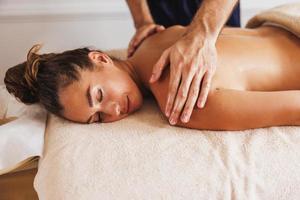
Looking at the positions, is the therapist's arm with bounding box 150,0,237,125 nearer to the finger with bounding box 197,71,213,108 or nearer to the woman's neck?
the finger with bounding box 197,71,213,108

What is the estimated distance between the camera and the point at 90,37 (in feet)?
6.85

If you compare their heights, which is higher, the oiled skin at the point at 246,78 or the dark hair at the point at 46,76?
the dark hair at the point at 46,76

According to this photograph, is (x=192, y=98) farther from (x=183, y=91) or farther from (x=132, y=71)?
(x=132, y=71)

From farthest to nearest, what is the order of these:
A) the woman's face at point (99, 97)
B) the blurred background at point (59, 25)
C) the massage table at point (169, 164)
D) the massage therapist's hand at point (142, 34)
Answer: the blurred background at point (59, 25) < the massage therapist's hand at point (142, 34) < the woman's face at point (99, 97) < the massage table at point (169, 164)

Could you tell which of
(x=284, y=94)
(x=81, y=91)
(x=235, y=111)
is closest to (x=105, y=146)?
(x=81, y=91)

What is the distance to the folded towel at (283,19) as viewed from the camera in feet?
4.35

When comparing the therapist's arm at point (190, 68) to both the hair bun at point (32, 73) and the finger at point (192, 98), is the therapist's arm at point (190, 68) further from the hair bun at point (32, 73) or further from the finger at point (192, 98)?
the hair bun at point (32, 73)

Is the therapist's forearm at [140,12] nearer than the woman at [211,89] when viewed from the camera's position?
No

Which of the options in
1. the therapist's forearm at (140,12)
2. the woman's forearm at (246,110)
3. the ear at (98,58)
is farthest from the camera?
the therapist's forearm at (140,12)

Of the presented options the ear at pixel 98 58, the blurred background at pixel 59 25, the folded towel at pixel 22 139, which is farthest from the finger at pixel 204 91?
the blurred background at pixel 59 25

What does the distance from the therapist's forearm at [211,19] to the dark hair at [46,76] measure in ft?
1.14

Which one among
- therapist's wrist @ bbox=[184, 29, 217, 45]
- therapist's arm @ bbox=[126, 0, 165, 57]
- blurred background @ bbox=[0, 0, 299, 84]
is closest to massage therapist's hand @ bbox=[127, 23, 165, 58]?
therapist's arm @ bbox=[126, 0, 165, 57]

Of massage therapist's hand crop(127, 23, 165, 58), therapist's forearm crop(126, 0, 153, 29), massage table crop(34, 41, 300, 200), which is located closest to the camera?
massage table crop(34, 41, 300, 200)

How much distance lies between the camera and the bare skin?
43.6 inches
